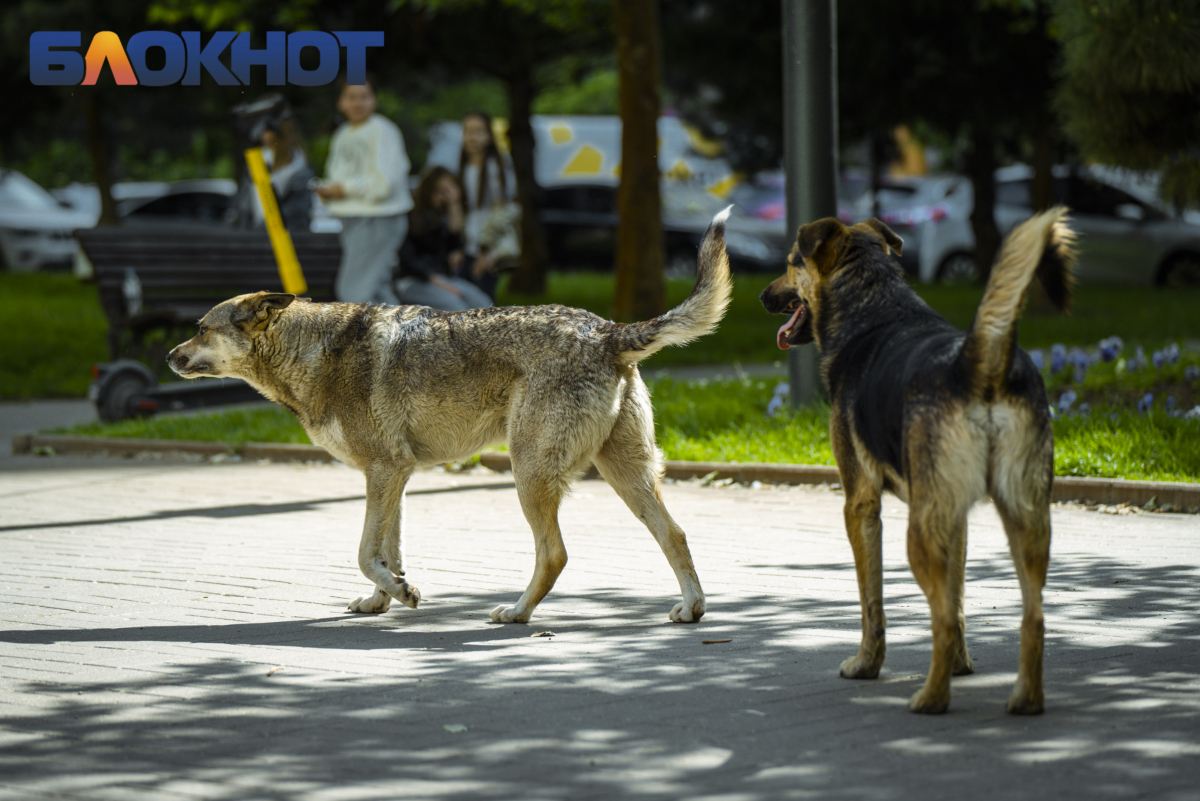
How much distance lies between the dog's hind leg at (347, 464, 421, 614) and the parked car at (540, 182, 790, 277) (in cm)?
2326

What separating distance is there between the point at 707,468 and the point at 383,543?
4162 millimetres

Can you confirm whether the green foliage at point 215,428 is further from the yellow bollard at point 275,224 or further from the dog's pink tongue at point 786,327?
the dog's pink tongue at point 786,327

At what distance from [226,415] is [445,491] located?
13.0ft

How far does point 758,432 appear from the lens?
1059 centimetres

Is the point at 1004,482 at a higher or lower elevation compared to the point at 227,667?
higher

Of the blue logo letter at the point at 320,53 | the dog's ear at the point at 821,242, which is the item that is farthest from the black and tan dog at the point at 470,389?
the blue logo letter at the point at 320,53

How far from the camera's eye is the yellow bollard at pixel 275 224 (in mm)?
12227

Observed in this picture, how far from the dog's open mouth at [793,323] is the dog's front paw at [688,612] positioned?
3.92 feet

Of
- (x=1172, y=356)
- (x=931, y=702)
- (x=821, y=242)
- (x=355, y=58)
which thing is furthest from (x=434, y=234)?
(x=931, y=702)

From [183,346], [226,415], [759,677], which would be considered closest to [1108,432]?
[759,677]

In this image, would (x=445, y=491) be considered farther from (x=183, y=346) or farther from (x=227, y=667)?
(x=227, y=667)

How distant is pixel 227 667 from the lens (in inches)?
205

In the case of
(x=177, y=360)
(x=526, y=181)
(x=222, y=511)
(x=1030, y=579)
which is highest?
(x=526, y=181)

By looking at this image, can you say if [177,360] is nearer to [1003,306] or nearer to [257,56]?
[1003,306]
